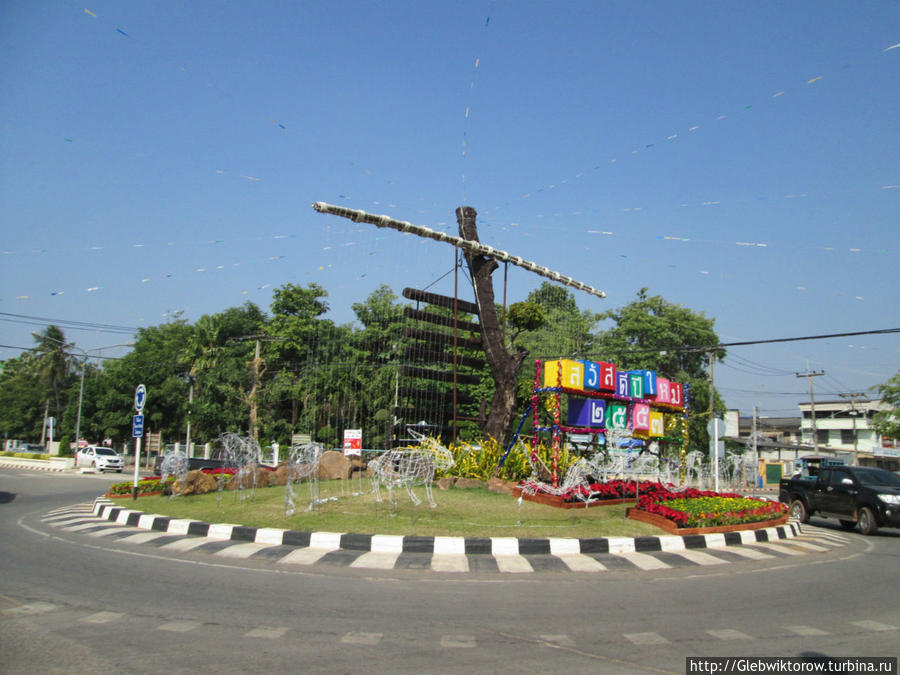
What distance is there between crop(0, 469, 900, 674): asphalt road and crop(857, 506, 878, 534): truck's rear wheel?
550 centimetres

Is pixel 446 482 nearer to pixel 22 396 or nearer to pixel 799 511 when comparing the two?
pixel 799 511

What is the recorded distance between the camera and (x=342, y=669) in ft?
13.3

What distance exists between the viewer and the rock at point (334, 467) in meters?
16.5

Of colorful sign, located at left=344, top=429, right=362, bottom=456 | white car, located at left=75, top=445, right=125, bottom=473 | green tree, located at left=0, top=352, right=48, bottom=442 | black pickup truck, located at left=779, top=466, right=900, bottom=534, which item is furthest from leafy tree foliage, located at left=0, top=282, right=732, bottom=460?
black pickup truck, located at left=779, top=466, right=900, bottom=534

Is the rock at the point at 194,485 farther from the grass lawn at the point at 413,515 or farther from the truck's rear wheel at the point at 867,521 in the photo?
the truck's rear wheel at the point at 867,521

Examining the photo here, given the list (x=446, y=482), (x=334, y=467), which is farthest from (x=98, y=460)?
(x=446, y=482)

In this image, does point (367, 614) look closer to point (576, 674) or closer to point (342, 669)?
point (342, 669)

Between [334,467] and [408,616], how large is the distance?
456 inches

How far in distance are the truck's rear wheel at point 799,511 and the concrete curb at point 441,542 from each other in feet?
19.8

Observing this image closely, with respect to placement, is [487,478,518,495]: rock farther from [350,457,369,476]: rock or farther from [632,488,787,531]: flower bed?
[350,457,369,476]: rock

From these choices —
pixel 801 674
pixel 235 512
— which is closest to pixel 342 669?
pixel 801 674

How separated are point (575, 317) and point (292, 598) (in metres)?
39.6

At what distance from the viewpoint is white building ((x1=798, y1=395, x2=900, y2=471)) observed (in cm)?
5441

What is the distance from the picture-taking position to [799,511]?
1531cm
